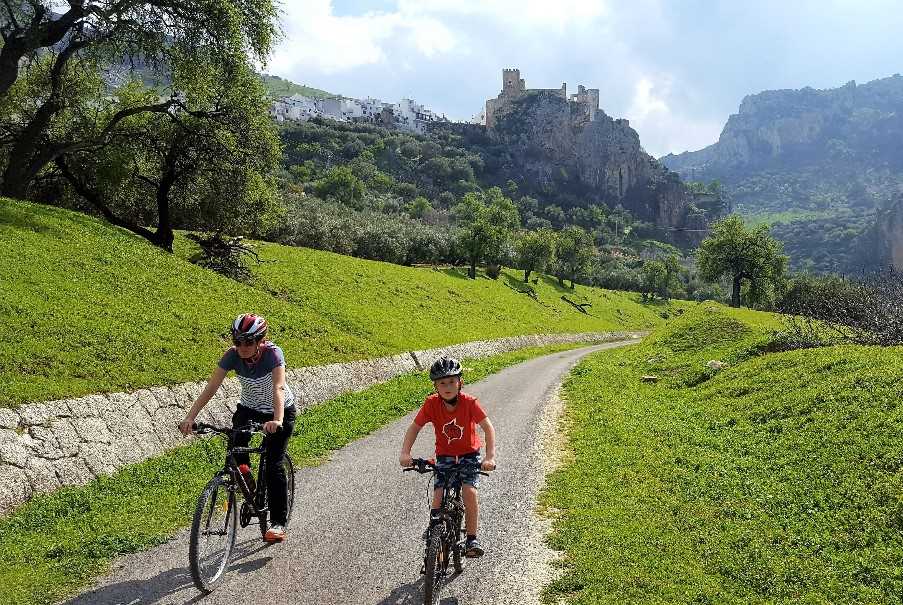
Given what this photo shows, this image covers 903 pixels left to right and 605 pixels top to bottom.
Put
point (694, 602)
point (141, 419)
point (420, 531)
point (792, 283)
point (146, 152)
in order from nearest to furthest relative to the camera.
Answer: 1. point (694, 602)
2. point (420, 531)
3. point (141, 419)
4. point (146, 152)
5. point (792, 283)

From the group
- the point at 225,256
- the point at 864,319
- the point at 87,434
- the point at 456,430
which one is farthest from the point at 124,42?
the point at 864,319

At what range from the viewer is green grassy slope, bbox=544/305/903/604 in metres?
7.11

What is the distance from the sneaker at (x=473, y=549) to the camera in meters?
7.02

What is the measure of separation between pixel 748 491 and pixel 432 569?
278 inches

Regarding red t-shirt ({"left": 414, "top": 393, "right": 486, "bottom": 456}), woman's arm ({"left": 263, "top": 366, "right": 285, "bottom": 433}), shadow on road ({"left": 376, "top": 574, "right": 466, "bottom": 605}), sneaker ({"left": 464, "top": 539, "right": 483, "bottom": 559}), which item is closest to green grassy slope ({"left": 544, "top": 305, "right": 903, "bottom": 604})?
sneaker ({"left": 464, "top": 539, "right": 483, "bottom": 559})

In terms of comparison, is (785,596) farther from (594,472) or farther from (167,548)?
(167,548)

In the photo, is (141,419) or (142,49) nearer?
(141,419)

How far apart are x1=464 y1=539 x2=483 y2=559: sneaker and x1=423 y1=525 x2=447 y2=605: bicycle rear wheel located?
0.60 meters

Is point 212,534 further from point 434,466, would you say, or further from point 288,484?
point 434,466

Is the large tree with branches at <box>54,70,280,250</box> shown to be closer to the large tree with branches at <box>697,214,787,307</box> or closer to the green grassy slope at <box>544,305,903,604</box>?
the green grassy slope at <box>544,305,903,604</box>

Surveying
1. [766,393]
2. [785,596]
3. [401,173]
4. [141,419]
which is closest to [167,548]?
[141,419]

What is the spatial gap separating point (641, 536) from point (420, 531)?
11.5ft

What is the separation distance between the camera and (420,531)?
29.9 ft

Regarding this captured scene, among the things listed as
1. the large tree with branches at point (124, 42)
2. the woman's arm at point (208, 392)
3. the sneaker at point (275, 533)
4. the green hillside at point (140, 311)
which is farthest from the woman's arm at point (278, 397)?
the large tree with branches at point (124, 42)
